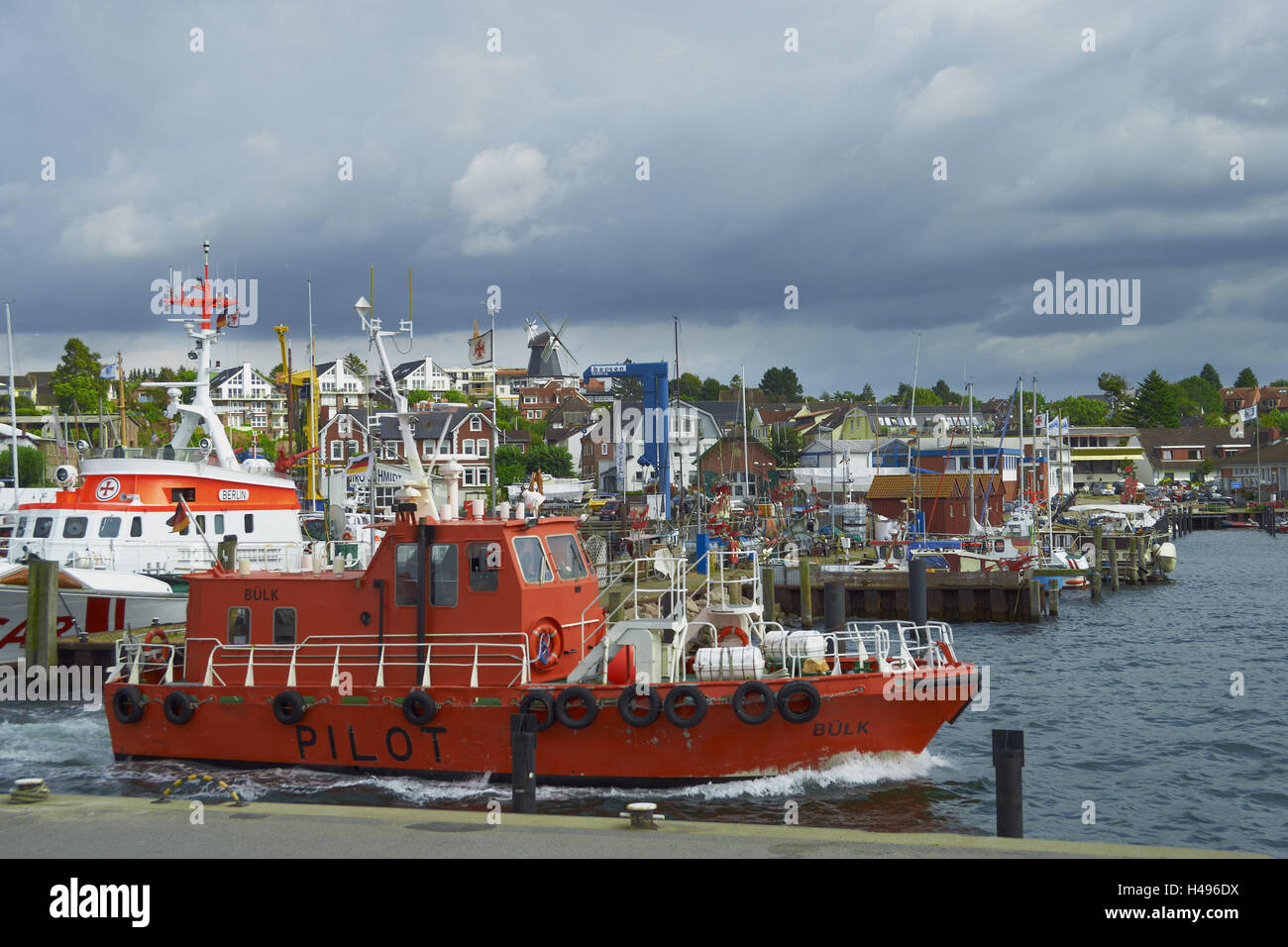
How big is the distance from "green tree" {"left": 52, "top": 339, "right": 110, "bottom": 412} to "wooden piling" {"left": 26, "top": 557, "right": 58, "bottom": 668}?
190 ft

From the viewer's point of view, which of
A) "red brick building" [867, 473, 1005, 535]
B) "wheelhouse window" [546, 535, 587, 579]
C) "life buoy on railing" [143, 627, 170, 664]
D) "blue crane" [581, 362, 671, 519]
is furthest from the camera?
"red brick building" [867, 473, 1005, 535]

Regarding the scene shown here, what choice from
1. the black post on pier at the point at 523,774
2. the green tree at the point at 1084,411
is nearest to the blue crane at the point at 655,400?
the black post on pier at the point at 523,774

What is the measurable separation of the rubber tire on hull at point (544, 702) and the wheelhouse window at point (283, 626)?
13.6 feet

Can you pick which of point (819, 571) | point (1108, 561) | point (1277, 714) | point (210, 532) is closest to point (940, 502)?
point (1108, 561)

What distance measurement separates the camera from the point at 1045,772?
1878cm

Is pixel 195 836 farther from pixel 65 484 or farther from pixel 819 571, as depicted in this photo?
pixel 819 571

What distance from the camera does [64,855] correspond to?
32.1 ft

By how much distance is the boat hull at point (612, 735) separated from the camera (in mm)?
15375

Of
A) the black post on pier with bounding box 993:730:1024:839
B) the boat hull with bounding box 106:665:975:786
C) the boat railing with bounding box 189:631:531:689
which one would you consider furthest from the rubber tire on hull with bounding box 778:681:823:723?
the black post on pier with bounding box 993:730:1024:839

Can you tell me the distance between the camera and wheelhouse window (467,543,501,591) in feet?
52.9

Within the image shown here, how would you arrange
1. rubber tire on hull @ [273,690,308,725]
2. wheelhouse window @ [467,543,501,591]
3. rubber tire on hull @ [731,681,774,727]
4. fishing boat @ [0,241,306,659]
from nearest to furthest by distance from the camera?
rubber tire on hull @ [731,681,774,727] < wheelhouse window @ [467,543,501,591] < rubber tire on hull @ [273,690,308,725] < fishing boat @ [0,241,306,659]

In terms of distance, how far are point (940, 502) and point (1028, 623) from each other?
18.7 meters

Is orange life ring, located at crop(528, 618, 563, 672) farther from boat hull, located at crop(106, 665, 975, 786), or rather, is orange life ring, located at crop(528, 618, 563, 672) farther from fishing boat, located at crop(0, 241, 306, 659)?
fishing boat, located at crop(0, 241, 306, 659)
